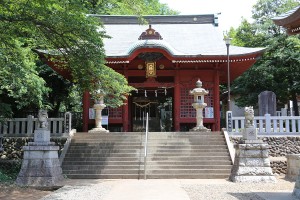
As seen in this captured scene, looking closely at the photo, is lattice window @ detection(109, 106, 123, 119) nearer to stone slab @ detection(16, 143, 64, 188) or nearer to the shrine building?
stone slab @ detection(16, 143, 64, 188)

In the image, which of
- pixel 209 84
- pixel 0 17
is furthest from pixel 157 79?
pixel 0 17

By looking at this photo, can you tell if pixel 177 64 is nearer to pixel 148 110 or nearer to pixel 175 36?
pixel 175 36

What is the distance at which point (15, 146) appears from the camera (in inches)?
551

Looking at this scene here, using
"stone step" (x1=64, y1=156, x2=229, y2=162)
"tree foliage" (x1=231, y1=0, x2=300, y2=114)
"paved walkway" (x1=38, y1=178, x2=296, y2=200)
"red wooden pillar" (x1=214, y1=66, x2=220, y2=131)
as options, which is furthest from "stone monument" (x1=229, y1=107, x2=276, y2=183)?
"tree foliage" (x1=231, y1=0, x2=300, y2=114)

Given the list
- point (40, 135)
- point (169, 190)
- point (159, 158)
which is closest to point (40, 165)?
point (40, 135)

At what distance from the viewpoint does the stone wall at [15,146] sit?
13.8 meters

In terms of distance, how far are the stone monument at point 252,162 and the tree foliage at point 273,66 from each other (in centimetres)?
1026

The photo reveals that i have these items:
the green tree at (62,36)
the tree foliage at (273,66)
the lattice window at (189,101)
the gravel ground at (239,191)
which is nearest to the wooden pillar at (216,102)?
the lattice window at (189,101)

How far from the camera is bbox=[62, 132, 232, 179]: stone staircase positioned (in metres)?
11.4

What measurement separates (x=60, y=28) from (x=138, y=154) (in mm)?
5732

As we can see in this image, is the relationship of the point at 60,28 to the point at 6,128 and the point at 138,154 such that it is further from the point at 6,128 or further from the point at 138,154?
the point at 6,128

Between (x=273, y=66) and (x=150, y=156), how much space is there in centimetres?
1199

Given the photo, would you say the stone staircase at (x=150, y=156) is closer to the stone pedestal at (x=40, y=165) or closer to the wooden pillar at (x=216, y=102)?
the stone pedestal at (x=40, y=165)

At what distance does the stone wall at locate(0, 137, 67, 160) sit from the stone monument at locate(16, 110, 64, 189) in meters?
3.35
